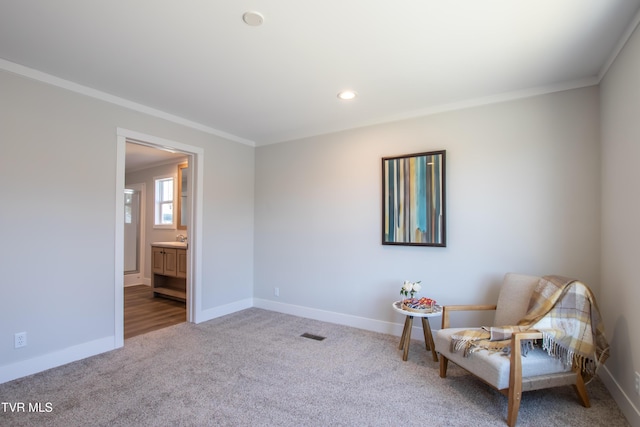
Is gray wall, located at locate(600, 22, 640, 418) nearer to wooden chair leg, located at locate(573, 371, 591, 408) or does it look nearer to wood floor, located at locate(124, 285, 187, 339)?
wooden chair leg, located at locate(573, 371, 591, 408)

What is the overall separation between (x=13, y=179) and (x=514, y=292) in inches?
164

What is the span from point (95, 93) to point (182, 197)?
2815 millimetres

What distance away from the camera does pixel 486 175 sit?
3047mm

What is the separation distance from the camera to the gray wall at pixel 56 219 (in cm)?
247

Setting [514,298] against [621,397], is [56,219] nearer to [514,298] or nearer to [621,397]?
[514,298]

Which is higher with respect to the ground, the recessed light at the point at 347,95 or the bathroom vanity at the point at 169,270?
the recessed light at the point at 347,95

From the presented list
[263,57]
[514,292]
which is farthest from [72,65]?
[514,292]

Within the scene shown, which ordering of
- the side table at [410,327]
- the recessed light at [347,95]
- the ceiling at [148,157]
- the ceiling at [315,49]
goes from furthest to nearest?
the ceiling at [148,157] < the recessed light at [347,95] < the side table at [410,327] < the ceiling at [315,49]

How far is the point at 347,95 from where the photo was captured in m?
3.04

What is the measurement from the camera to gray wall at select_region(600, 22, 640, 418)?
1.93 meters

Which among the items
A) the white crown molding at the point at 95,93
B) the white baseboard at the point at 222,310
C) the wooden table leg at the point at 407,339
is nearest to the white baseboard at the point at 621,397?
the wooden table leg at the point at 407,339

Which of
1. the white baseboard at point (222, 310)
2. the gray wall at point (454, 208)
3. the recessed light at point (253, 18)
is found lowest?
the white baseboard at point (222, 310)

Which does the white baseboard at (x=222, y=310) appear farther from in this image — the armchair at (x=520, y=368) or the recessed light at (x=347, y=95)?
the recessed light at (x=347, y=95)

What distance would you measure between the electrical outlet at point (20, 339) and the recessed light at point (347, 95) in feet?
11.1
